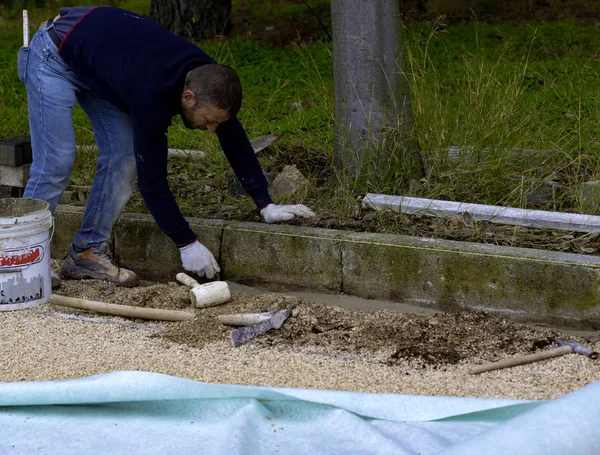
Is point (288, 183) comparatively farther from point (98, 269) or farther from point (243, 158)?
point (98, 269)

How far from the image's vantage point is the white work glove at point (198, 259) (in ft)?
14.1

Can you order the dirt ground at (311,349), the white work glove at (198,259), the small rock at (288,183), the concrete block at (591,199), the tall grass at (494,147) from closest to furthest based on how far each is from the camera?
the dirt ground at (311,349)
the white work glove at (198,259)
the concrete block at (591,199)
the tall grass at (494,147)
the small rock at (288,183)

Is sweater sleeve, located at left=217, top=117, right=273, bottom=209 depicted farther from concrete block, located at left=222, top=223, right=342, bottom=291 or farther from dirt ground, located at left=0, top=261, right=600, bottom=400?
dirt ground, located at left=0, top=261, right=600, bottom=400

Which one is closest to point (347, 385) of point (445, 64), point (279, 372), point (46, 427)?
point (279, 372)

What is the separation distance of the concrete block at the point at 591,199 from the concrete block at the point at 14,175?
11.1 feet

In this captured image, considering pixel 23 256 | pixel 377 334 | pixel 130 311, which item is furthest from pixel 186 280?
pixel 377 334

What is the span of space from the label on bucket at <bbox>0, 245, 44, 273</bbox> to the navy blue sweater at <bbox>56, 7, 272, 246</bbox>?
2.10 ft

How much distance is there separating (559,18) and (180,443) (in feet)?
26.3

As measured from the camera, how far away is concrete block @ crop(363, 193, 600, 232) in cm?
434

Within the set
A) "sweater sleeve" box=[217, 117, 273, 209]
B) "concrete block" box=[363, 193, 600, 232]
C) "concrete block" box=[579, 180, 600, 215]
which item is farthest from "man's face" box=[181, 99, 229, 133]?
"concrete block" box=[579, 180, 600, 215]

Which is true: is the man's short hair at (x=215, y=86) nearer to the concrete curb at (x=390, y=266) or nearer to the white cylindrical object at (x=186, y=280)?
the concrete curb at (x=390, y=266)

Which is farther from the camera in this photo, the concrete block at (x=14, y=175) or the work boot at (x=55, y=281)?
the concrete block at (x=14, y=175)

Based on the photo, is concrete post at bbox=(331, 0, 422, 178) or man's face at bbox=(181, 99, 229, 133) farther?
concrete post at bbox=(331, 0, 422, 178)

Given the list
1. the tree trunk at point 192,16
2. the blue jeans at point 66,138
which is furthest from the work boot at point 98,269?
the tree trunk at point 192,16
